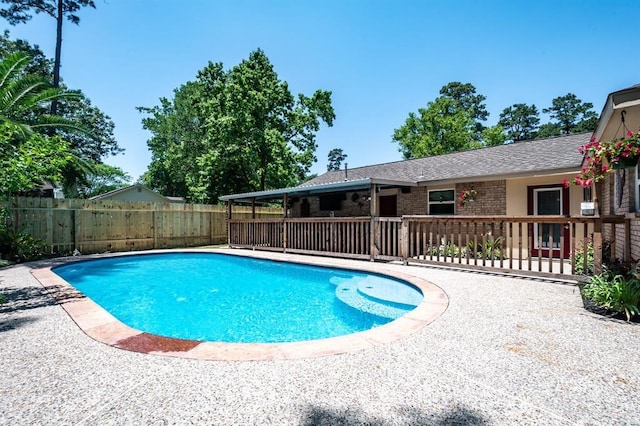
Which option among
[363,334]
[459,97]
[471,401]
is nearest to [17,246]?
[363,334]

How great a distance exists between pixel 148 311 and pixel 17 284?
3.02 metres

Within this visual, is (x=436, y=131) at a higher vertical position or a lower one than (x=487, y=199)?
higher

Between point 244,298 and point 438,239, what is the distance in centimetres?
484

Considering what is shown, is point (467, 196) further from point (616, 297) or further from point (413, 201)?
point (616, 297)

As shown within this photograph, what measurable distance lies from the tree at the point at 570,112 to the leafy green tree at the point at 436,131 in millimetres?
16325

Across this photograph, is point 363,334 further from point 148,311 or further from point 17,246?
point 17,246

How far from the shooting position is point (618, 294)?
387 centimetres

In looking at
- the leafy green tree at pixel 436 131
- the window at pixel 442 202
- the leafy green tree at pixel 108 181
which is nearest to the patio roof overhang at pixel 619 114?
the window at pixel 442 202

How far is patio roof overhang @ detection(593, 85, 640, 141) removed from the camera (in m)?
3.53

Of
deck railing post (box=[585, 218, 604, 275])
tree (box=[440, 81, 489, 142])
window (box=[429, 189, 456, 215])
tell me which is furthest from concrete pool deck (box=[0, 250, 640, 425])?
tree (box=[440, 81, 489, 142])

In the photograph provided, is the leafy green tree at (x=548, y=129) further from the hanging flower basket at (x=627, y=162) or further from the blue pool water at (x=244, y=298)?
the blue pool water at (x=244, y=298)

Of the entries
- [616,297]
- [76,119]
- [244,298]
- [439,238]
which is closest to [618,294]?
[616,297]

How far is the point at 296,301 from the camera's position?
6039 mm

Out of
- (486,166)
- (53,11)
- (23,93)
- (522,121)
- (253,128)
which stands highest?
(522,121)
